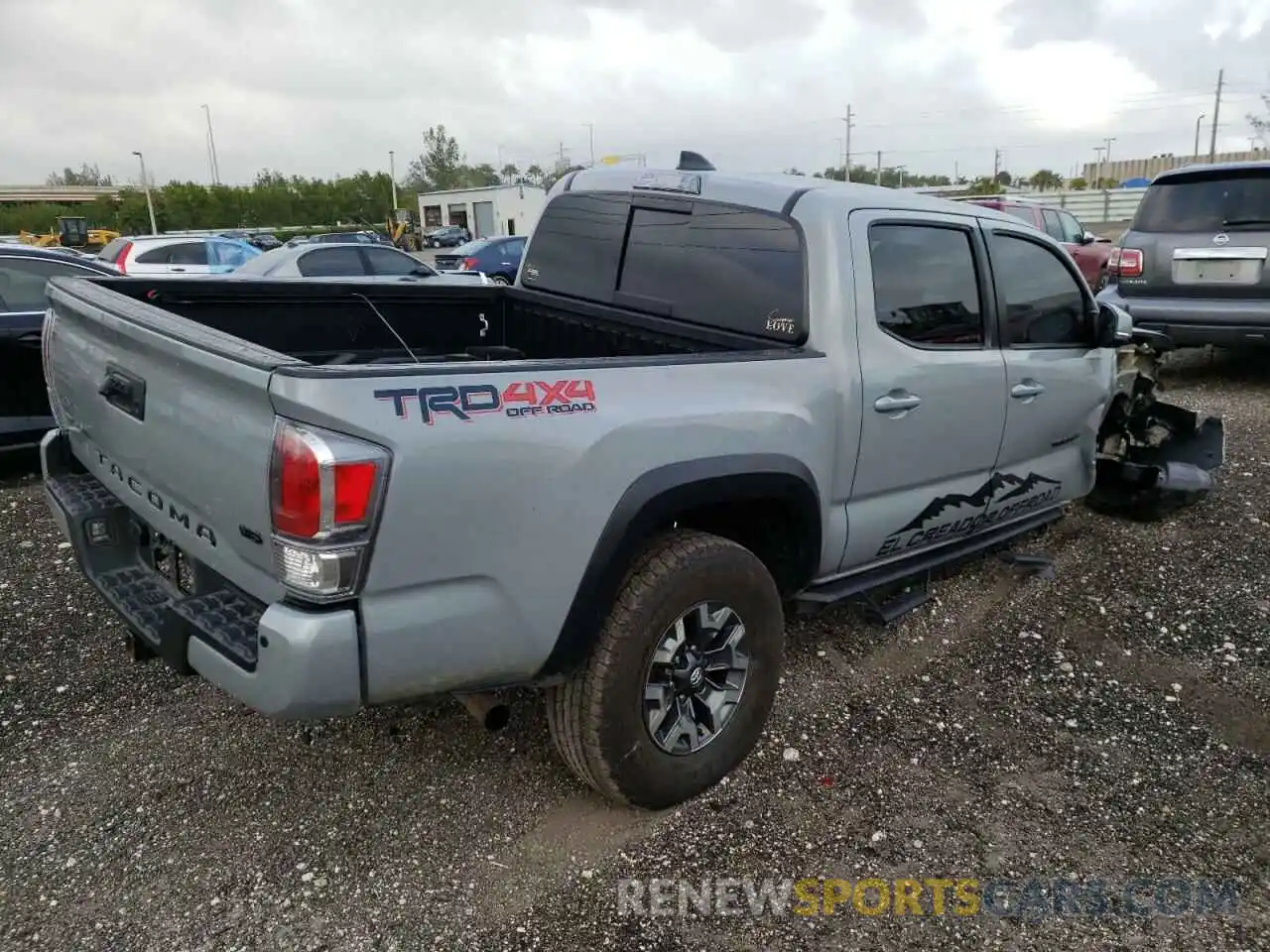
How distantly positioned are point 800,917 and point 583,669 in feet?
2.84

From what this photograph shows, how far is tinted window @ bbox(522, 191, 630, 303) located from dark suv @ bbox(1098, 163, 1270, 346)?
521 cm

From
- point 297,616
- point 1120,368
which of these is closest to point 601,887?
point 297,616

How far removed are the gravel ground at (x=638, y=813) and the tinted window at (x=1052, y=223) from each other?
12209 millimetres

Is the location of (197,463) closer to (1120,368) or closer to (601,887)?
(601,887)

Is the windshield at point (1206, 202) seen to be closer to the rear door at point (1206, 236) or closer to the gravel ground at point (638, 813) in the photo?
the rear door at point (1206, 236)

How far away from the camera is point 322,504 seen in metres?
2.05

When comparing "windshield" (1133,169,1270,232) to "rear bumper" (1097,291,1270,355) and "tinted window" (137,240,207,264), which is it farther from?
"tinted window" (137,240,207,264)

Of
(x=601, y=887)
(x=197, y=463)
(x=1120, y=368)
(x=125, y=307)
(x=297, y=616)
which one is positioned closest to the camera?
(x=297, y=616)

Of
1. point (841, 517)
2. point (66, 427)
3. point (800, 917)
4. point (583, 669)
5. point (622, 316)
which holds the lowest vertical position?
point (800, 917)

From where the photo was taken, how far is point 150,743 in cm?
317

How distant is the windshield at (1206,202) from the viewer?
7262 millimetres

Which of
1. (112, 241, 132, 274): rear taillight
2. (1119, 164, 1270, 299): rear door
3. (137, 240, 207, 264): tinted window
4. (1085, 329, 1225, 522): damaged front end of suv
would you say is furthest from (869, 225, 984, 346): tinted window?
(137, 240, 207, 264): tinted window

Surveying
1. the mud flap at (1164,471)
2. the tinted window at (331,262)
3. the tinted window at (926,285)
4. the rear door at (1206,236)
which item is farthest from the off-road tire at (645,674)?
the tinted window at (331,262)

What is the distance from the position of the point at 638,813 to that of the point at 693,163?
8.12 feet
